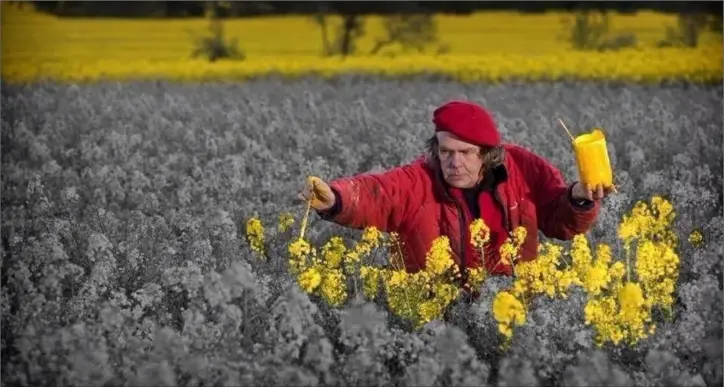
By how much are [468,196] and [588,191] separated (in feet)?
2.00

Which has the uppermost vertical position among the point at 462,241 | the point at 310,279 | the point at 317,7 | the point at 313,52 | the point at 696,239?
the point at 310,279

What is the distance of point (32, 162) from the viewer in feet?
38.3

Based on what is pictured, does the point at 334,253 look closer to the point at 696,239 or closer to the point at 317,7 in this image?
the point at 696,239

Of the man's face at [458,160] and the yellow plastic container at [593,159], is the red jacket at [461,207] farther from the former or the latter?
the yellow plastic container at [593,159]

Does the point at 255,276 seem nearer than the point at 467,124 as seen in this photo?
Yes

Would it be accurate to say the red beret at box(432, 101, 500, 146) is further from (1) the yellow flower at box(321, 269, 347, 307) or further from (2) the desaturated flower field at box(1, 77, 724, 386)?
(1) the yellow flower at box(321, 269, 347, 307)

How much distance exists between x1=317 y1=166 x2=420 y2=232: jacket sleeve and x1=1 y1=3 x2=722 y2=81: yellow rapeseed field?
15.3m

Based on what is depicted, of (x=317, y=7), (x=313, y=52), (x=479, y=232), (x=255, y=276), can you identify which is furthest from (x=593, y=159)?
(x=313, y=52)

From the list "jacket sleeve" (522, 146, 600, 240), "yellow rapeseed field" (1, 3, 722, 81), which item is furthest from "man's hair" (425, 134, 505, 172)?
"yellow rapeseed field" (1, 3, 722, 81)

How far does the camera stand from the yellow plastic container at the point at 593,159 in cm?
573

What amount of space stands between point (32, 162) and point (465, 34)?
20846 mm

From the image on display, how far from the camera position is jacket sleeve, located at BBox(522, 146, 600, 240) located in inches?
245

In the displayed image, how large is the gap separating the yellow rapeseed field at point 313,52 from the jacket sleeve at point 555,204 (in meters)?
15.3

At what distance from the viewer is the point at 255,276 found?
5914 millimetres
